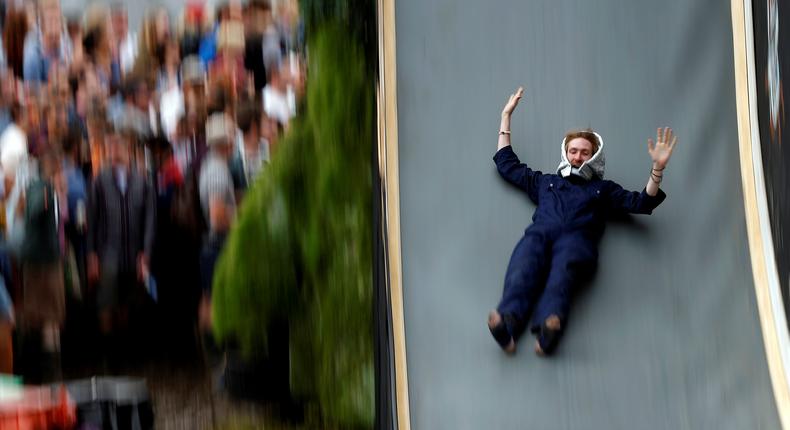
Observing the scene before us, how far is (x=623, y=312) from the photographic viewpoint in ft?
9.18

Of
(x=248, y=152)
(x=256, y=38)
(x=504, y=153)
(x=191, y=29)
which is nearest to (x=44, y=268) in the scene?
(x=248, y=152)

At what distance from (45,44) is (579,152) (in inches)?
96.6

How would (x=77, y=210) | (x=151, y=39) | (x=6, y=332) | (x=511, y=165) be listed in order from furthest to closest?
(x=151, y=39) < (x=77, y=210) < (x=6, y=332) < (x=511, y=165)

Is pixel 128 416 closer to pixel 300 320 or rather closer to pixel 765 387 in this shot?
pixel 300 320

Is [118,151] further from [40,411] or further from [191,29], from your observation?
[40,411]

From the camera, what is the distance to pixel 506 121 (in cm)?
327

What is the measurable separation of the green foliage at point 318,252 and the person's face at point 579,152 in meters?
0.63

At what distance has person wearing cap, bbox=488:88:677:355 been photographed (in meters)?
2.74

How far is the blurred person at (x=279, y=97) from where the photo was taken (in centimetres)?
395

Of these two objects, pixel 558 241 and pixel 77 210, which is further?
pixel 77 210

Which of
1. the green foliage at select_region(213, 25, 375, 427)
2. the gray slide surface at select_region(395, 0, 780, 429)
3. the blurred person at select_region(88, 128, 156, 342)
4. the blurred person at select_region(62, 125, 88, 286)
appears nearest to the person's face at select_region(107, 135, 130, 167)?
the blurred person at select_region(88, 128, 156, 342)

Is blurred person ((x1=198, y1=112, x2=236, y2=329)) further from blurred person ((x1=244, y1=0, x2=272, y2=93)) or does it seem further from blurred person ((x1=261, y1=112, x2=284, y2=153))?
blurred person ((x1=244, y1=0, x2=272, y2=93))

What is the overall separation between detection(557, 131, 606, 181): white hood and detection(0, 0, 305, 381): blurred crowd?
111 centimetres

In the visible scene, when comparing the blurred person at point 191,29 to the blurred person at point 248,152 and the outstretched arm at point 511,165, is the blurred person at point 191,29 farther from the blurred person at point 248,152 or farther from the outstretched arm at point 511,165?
the outstretched arm at point 511,165
